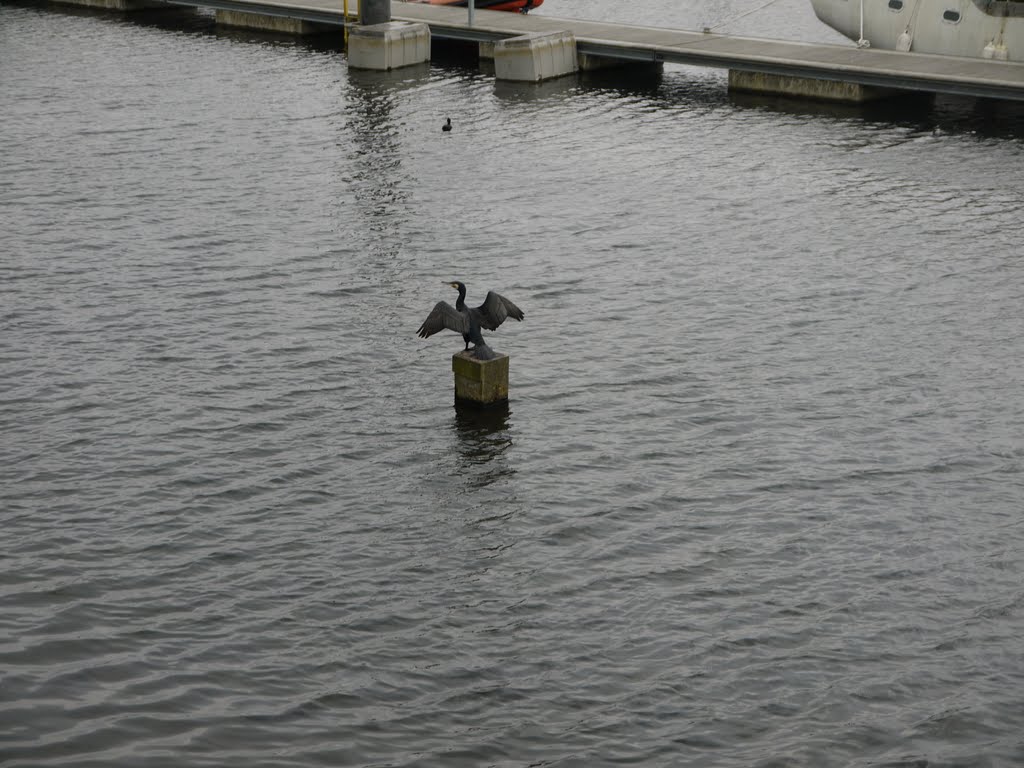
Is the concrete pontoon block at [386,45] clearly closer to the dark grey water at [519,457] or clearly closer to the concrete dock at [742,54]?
the concrete dock at [742,54]

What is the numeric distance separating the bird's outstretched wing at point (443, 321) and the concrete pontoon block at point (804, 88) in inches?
975

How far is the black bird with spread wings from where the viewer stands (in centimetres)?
2297

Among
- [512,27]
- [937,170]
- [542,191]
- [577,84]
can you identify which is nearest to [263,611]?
[542,191]

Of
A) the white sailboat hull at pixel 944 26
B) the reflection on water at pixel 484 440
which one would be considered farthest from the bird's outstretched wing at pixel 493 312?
the white sailboat hull at pixel 944 26

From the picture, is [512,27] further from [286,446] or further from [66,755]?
[66,755]

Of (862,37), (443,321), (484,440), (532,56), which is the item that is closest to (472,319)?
(443,321)

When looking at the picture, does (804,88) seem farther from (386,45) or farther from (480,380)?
(480,380)

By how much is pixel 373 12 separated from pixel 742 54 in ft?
44.1

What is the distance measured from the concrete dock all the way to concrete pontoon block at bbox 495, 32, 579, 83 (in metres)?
0.56

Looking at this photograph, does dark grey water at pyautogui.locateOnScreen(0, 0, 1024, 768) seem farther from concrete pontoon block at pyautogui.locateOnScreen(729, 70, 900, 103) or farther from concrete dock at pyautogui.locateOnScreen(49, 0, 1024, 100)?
concrete pontoon block at pyautogui.locateOnScreen(729, 70, 900, 103)

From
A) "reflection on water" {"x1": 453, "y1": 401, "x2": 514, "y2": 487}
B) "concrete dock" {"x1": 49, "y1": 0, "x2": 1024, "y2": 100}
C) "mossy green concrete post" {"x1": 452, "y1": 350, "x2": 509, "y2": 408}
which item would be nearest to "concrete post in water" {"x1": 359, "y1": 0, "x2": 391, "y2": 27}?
"concrete dock" {"x1": 49, "y1": 0, "x2": 1024, "y2": 100}

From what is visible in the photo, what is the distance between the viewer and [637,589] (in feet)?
58.8

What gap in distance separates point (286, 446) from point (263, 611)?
479 cm

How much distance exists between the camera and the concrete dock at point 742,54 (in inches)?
1681
